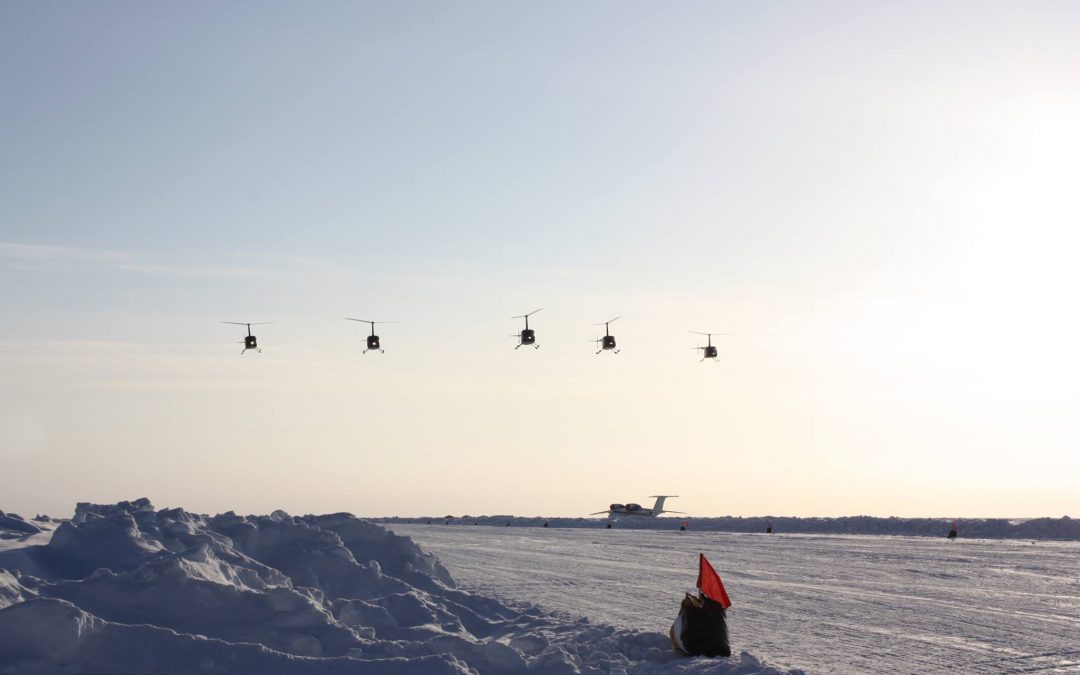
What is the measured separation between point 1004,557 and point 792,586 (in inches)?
559

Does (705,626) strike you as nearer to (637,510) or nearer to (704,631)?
(704,631)

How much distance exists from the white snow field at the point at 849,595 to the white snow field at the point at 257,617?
218 centimetres

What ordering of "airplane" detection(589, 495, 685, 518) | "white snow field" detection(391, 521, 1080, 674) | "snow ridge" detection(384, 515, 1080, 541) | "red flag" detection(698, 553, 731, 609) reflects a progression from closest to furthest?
"red flag" detection(698, 553, 731, 609), "white snow field" detection(391, 521, 1080, 674), "snow ridge" detection(384, 515, 1080, 541), "airplane" detection(589, 495, 685, 518)

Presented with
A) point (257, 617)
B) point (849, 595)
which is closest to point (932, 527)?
point (849, 595)

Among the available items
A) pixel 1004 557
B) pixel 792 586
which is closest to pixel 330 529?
pixel 792 586

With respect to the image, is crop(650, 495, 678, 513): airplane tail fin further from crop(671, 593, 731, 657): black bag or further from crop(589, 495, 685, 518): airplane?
crop(671, 593, 731, 657): black bag

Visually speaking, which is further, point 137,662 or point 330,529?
point 330,529

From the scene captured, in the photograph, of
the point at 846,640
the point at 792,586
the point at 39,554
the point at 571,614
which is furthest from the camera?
the point at 792,586

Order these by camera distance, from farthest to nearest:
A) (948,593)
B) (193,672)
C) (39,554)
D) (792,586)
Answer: (792,586)
(948,593)
(39,554)
(193,672)

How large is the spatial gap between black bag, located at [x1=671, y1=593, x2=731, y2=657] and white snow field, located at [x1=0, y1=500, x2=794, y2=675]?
1.05 feet

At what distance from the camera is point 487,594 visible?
24.4 metres

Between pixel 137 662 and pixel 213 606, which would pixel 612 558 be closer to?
pixel 213 606

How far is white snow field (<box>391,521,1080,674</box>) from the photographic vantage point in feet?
53.1

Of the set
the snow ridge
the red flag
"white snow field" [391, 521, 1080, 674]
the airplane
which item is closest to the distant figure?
the red flag
